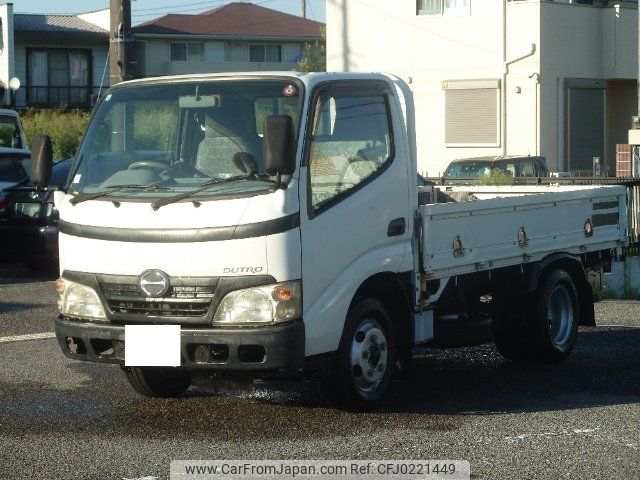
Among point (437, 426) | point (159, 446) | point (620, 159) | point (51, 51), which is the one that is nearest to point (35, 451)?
point (159, 446)

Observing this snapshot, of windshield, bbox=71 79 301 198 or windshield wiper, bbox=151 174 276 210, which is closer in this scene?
windshield wiper, bbox=151 174 276 210

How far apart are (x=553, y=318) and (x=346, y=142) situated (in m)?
2.86

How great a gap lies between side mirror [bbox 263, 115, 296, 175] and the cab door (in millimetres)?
246

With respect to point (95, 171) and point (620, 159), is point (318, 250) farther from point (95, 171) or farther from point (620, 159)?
point (620, 159)

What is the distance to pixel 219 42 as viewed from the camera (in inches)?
2186

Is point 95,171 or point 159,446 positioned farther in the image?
point 95,171

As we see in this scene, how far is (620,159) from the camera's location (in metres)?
24.3

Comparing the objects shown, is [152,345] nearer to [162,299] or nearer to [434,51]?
[162,299]

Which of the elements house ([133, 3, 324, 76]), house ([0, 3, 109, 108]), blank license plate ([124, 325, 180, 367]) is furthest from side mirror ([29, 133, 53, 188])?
house ([133, 3, 324, 76])

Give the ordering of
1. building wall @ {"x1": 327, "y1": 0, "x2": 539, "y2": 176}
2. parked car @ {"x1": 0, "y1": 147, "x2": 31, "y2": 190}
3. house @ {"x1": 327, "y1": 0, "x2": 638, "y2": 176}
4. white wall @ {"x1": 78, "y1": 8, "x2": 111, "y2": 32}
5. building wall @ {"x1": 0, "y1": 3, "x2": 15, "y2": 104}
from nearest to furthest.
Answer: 1. parked car @ {"x1": 0, "y1": 147, "x2": 31, "y2": 190}
2. house @ {"x1": 327, "y1": 0, "x2": 638, "y2": 176}
3. building wall @ {"x1": 327, "y1": 0, "x2": 539, "y2": 176}
4. building wall @ {"x1": 0, "y1": 3, "x2": 15, "y2": 104}
5. white wall @ {"x1": 78, "y1": 8, "x2": 111, "y2": 32}

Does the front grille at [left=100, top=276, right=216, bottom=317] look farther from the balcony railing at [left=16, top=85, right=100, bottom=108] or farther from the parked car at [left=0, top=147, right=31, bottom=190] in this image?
the balcony railing at [left=16, top=85, right=100, bottom=108]

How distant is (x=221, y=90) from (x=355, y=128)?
0.89 m

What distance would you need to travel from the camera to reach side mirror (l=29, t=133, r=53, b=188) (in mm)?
7805

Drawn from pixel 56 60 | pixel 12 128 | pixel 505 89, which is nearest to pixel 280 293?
pixel 12 128
